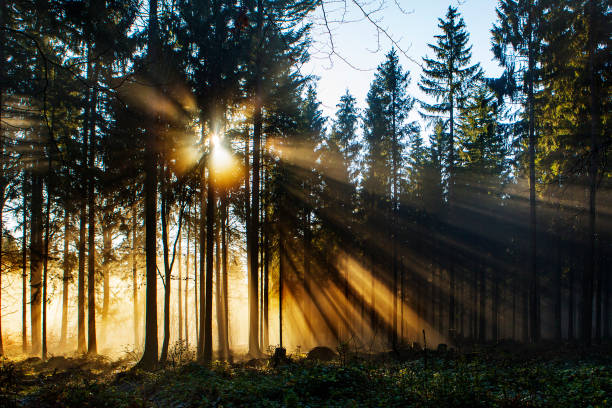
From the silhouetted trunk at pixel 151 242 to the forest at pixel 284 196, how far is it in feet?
0.23

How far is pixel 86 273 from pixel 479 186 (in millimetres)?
23388

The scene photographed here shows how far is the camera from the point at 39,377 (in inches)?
405

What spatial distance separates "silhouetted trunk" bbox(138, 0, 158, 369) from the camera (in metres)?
12.6

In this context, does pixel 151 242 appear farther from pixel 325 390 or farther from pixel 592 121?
pixel 592 121

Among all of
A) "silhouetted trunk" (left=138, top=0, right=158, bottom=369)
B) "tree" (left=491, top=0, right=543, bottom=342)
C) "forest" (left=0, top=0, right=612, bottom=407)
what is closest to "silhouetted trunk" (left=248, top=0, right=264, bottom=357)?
"forest" (left=0, top=0, right=612, bottom=407)

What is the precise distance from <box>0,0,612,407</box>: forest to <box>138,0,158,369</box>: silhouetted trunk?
70 millimetres

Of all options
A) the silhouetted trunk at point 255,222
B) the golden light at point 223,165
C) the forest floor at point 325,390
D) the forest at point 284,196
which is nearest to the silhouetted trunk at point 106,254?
the forest at point 284,196

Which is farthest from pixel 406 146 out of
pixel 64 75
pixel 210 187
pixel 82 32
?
pixel 82 32

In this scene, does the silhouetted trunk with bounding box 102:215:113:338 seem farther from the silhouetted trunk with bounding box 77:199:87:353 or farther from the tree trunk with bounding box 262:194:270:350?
the tree trunk with bounding box 262:194:270:350

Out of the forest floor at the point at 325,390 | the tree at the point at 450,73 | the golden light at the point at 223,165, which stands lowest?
the forest floor at the point at 325,390

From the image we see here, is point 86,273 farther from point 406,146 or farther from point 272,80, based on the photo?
point 406,146

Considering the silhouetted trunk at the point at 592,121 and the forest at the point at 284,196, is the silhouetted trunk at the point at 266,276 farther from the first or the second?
the silhouetted trunk at the point at 592,121

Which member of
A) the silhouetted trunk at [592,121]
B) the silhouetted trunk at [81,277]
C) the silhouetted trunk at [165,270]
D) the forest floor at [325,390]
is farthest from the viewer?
the silhouetted trunk at [81,277]

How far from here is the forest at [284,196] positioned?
26.8 ft
